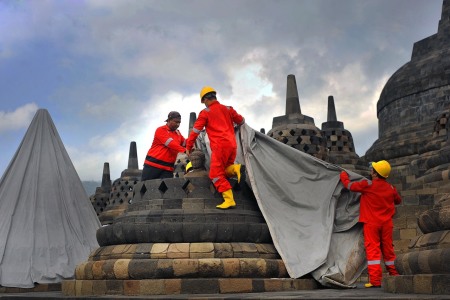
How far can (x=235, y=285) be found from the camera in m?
7.54

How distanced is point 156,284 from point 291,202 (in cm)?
263

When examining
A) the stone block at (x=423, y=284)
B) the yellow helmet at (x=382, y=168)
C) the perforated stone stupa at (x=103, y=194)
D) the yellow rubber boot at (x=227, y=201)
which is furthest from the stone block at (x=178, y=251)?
→ the perforated stone stupa at (x=103, y=194)

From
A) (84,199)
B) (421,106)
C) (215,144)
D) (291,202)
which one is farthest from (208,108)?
(421,106)

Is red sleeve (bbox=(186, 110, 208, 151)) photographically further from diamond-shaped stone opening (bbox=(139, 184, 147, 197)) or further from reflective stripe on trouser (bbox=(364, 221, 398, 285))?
reflective stripe on trouser (bbox=(364, 221, 398, 285))

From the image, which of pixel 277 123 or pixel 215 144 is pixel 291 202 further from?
pixel 277 123

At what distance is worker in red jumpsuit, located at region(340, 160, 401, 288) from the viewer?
8.01 meters

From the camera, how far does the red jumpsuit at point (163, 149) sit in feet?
32.6

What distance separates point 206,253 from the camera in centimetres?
785

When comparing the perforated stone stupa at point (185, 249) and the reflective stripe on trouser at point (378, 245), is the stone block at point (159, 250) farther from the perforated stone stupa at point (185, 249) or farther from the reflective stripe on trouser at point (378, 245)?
the reflective stripe on trouser at point (378, 245)

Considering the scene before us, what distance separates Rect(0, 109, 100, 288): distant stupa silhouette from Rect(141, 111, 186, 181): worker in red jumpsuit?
206cm

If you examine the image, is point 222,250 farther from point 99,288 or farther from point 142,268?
point 99,288

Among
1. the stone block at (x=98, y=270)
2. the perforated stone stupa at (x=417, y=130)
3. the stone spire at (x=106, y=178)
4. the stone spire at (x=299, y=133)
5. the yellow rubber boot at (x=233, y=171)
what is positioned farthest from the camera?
the stone spire at (x=106, y=178)

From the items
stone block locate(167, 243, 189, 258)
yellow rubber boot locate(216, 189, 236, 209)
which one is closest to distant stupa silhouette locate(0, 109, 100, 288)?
stone block locate(167, 243, 189, 258)

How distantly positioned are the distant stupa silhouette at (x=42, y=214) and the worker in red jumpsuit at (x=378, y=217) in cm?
536
